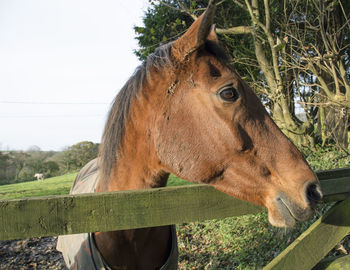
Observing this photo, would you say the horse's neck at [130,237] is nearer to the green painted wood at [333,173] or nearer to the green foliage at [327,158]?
the green painted wood at [333,173]

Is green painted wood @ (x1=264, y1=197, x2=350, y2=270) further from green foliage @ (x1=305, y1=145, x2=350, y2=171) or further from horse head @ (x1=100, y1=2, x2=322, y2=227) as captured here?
green foliage @ (x1=305, y1=145, x2=350, y2=171)

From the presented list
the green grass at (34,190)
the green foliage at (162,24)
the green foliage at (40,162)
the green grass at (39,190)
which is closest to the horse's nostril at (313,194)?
the green foliage at (162,24)

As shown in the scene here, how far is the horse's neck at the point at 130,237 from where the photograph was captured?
1881 millimetres

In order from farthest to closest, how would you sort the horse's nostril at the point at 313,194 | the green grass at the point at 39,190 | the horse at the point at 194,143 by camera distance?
1. the green grass at the point at 39,190
2. the horse at the point at 194,143
3. the horse's nostril at the point at 313,194

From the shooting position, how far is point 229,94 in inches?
64.6

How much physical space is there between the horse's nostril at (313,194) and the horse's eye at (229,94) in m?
0.67

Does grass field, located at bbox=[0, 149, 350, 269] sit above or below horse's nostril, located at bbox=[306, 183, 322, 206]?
below

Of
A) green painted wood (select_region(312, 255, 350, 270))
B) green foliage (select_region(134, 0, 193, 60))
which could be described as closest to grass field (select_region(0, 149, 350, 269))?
green painted wood (select_region(312, 255, 350, 270))

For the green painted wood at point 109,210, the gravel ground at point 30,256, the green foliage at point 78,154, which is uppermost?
the green painted wood at point 109,210

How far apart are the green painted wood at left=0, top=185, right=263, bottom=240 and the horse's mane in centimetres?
70

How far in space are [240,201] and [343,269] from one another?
3.15 ft

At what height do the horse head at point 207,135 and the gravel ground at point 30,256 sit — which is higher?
the horse head at point 207,135

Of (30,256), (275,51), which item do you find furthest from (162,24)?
(30,256)

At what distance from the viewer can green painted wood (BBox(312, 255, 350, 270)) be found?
187cm
